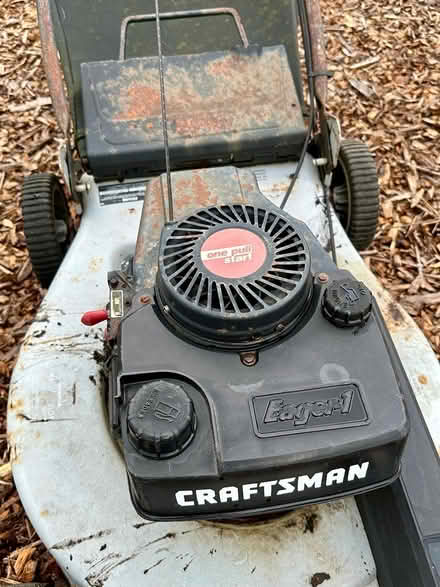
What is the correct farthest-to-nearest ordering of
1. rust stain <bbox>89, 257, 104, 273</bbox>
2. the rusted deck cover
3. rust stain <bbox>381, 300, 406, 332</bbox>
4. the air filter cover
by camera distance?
the rusted deck cover < rust stain <bbox>89, 257, 104, 273</bbox> < rust stain <bbox>381, 300, 406, 332</bbox> < the air filter cover

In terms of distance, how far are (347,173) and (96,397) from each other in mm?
1272

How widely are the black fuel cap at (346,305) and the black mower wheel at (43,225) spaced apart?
1.30 meters

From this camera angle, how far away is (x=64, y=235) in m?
2.32

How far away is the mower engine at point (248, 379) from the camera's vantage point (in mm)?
1087

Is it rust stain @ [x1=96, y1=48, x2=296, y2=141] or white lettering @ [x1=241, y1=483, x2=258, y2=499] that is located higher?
rust stain @ [x1=96, y1=48, x2=296, y2=141]

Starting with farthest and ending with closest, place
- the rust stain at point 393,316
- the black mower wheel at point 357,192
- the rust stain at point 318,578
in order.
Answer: the black mower wheel at point 357,192
the rust stain at point 393,316
the rust stain at point 318,578

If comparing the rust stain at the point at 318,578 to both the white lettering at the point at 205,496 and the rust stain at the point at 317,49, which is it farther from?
the rust stain at the point at 317,49

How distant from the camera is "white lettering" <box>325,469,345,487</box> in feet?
3.74

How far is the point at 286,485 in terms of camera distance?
114 centimetres

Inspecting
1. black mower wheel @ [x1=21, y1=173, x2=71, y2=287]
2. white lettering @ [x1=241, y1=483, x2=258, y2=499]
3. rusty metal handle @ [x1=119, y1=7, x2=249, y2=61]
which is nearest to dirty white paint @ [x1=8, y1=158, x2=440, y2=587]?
white lettering @ [x1=241, y1=483, x2=258, y2=499]

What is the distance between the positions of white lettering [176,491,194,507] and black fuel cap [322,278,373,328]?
44cm

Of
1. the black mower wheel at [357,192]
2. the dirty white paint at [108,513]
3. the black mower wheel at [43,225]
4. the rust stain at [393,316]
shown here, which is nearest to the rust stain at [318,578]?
the dirty white paint at [108,513]

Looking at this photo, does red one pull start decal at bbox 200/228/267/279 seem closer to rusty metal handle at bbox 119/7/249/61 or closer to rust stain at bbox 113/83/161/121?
A: rust stain at bbox 113/83/161/121

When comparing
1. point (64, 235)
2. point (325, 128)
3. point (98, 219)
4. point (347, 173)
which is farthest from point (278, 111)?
point (64, 235)
